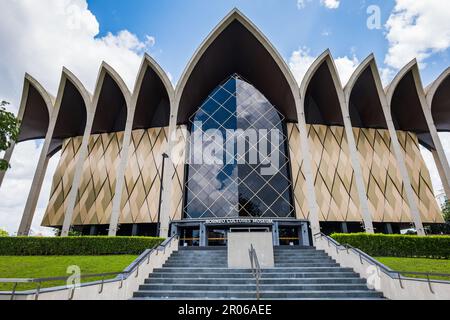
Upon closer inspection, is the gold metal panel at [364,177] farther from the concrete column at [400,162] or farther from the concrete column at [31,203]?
the concrete column at [31,203]

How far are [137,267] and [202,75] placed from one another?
52.7 ft

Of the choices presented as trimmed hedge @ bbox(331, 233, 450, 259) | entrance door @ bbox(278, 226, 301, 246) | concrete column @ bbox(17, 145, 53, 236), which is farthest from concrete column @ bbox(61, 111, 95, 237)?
trimmed hedge @ bbox(331, 233, 450, 259)

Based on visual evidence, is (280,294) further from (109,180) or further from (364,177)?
(109,180)

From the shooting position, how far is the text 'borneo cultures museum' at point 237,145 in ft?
56.5

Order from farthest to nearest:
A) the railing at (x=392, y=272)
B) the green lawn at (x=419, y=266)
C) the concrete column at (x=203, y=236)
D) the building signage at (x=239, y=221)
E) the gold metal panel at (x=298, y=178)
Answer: the gold metal panel at (x=298, y=178)
the concrete column at (x=203, y=236)
the building signage at (x=239, y=221)
the green lawn at (x=419, y=266)
the railing at (x=392, y=272)

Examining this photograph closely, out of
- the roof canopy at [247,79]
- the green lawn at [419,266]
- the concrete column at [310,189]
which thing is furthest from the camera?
the roof canopy at [247,79]

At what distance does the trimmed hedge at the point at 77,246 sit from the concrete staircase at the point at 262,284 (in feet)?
13.8

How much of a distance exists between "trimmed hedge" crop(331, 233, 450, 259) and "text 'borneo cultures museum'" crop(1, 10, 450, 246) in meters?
4.77

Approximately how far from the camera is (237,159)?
58.8 ft

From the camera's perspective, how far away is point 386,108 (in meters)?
17.5

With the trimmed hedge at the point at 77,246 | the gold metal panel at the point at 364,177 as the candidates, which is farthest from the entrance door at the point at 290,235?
the trimmed hedge at the point at 77,246
